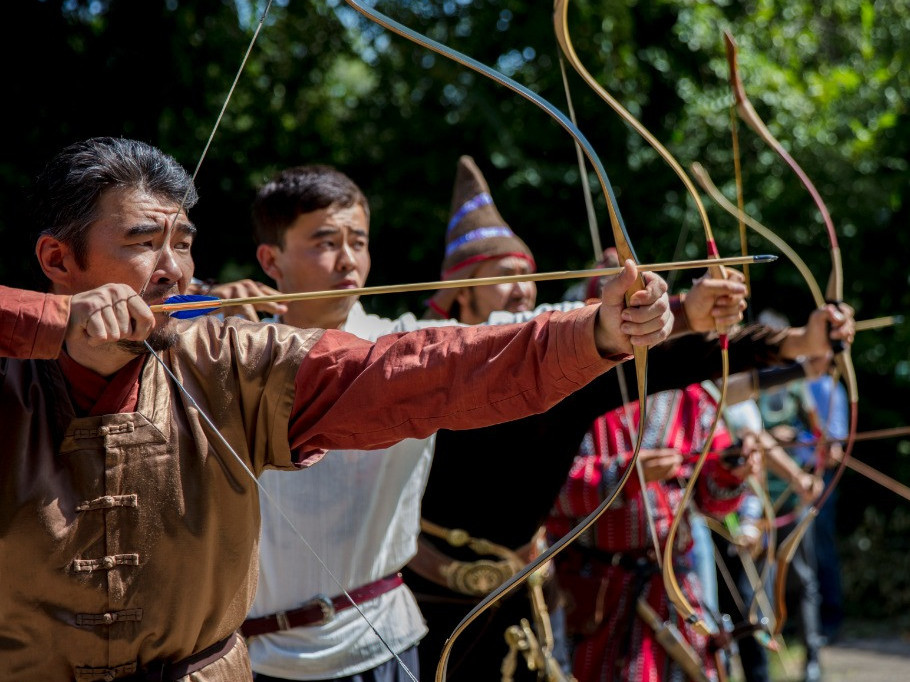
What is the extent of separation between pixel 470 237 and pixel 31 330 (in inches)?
84.9

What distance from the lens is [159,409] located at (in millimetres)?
1762

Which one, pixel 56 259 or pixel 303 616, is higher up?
pixel 56 259

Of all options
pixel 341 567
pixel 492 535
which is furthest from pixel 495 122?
pixel 341 567

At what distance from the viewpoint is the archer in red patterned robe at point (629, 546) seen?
3.40m

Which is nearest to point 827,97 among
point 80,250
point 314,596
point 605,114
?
point 605,114

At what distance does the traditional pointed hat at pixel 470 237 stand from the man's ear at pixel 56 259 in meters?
1.74

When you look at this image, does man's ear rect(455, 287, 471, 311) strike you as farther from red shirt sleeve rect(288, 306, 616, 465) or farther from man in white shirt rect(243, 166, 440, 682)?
red shirt sleeve rect(288, 306, 616, 465)

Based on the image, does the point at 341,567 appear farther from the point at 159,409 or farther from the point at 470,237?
the point at 470,237

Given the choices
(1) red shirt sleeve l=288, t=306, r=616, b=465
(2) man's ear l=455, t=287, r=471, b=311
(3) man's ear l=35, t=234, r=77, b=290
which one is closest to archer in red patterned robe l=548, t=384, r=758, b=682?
(2) man's ear l=455, t=287, r=471, b=311

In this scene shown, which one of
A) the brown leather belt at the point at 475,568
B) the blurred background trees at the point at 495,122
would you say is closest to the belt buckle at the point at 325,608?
the brown leather belt at the point at 475,568

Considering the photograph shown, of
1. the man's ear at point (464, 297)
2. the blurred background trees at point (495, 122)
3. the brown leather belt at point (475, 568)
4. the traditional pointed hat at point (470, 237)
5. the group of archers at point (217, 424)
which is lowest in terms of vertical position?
the brown leather belt at point (475, 568)

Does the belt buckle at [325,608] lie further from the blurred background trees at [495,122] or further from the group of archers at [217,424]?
the blurred background trees at [495,122]

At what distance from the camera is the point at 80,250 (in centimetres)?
182

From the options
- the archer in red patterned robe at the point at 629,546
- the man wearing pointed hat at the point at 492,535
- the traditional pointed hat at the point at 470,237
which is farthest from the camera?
the traditional pointed hat at the point at 470,237
